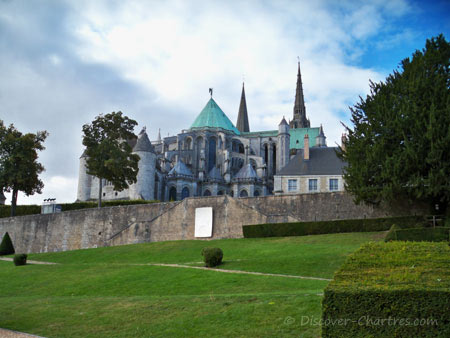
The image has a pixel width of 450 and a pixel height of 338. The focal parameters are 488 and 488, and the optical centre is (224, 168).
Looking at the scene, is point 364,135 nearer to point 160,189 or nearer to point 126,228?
point 126,228

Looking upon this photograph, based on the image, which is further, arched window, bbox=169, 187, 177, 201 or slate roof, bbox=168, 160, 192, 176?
slate roof, bbox=168, 160, 192, 176

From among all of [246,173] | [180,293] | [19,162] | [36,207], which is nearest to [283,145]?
[246,173]

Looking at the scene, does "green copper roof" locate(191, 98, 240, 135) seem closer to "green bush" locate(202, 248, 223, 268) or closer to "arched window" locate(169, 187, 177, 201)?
"arched window" locate(169, 187, 177, 201)

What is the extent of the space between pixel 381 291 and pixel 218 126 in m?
71.9

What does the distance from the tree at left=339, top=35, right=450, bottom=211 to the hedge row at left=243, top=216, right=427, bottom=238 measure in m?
1.17

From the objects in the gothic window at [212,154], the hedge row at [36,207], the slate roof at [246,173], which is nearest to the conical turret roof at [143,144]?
the hedge row at [36,207]

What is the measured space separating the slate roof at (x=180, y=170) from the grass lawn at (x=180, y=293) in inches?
1514

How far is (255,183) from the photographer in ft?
223

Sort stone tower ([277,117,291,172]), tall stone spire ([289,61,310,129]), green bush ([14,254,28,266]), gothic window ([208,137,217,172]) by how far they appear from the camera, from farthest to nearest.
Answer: tall stone spire ([289,61,310,129]) → gothic window ([208,137,217,172]) → stone tower ([277,117,291,172]) → green bush ([14,254,28,266])

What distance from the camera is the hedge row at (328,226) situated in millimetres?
25219

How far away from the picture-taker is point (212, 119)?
7912 cm

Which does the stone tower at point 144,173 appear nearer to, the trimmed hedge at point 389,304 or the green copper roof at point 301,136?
the green copper roof at point 301,136

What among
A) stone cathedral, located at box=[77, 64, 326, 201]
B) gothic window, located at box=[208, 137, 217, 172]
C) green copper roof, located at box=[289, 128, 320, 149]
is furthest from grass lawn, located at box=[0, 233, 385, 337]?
green copper roof, located at box=[289, 128, 320, 149]

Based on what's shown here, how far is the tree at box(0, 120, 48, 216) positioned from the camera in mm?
41281
